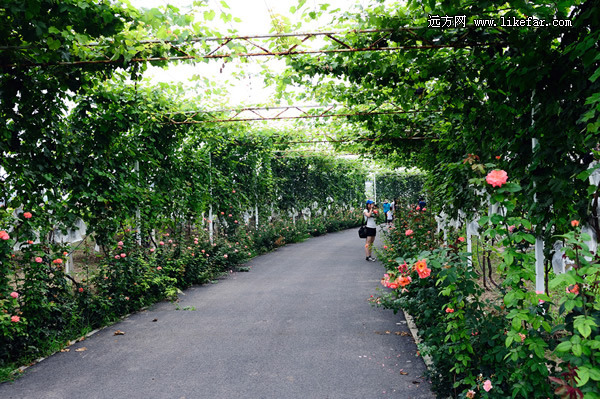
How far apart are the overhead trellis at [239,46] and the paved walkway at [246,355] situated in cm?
330

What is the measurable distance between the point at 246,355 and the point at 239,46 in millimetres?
3593

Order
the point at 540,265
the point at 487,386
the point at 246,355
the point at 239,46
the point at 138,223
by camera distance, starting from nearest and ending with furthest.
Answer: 1. the point at 487,386
2. the point at 540,265
3. the point at 239,46
4. the point at 246,355
5. the point at 138,223

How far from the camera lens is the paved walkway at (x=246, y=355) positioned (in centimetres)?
396

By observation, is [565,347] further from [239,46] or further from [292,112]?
[292,112]

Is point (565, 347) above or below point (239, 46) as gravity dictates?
below

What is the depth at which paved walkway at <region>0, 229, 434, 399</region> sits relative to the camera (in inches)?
156

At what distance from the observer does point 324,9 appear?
4305 mm

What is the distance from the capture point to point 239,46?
181 inches

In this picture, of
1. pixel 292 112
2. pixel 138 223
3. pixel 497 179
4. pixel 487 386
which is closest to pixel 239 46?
pixel 497 179

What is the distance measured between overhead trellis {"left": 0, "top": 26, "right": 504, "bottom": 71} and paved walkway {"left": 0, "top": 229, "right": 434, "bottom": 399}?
10.8 feet

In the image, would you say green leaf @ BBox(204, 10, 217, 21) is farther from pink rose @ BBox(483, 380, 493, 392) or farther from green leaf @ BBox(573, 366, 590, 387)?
green leaf @ BBox(573, 366, 590, 387)

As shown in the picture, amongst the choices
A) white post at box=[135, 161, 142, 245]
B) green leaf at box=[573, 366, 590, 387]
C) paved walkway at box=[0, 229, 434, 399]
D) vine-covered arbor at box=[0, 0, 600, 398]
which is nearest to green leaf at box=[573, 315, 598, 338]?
vine-covered arbor at box=[0, 0, 600, 398]


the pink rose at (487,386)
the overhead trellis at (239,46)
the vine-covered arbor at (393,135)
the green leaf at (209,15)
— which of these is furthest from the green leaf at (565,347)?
the green leaf at (209,15)

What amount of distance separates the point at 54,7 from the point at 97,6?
1.12ft
